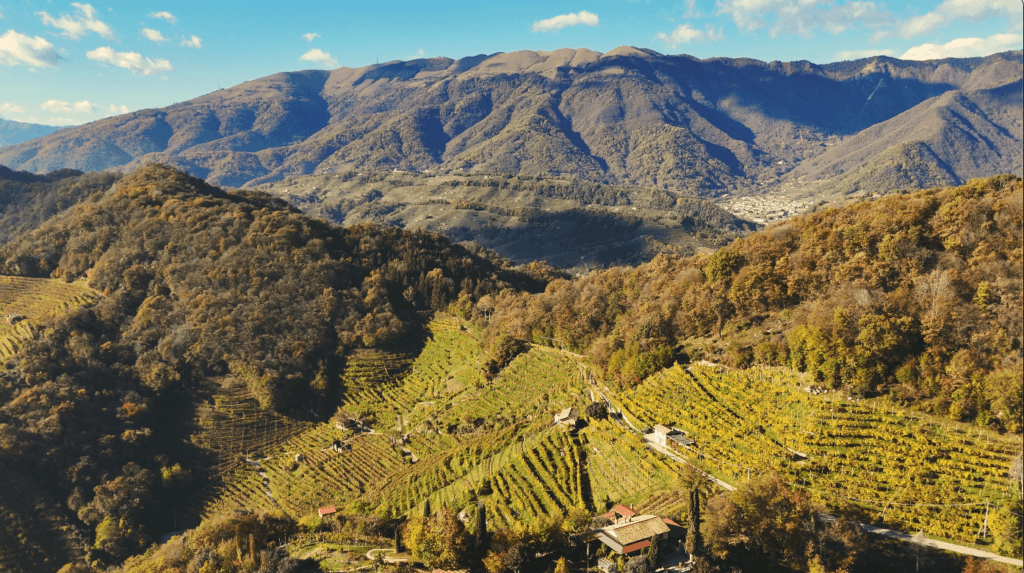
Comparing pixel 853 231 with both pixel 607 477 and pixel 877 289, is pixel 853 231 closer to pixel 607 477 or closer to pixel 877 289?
pixel 877 289

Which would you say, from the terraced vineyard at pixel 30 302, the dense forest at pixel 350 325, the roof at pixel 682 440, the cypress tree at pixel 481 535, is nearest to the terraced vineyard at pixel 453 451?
the roof at pixel 682 440

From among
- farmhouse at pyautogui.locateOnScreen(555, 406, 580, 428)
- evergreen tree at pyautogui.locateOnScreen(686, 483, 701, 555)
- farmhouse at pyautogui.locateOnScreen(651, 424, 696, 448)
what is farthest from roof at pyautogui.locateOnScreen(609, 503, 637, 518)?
farmhouse at pyautogui.locateOnScreen(555, 406, 580, 428)

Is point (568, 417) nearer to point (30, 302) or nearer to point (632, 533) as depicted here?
point (632, 533)

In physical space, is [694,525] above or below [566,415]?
above

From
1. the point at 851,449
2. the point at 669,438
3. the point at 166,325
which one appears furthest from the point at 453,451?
the point at 166,325

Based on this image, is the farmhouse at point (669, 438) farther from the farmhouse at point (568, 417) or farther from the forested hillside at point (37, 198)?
the forested hillside at point (37, 198)

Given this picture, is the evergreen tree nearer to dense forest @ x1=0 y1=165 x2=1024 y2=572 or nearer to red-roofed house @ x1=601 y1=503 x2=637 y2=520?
dense forest @ x1=0 y1=165 x2=1024 y2=572
